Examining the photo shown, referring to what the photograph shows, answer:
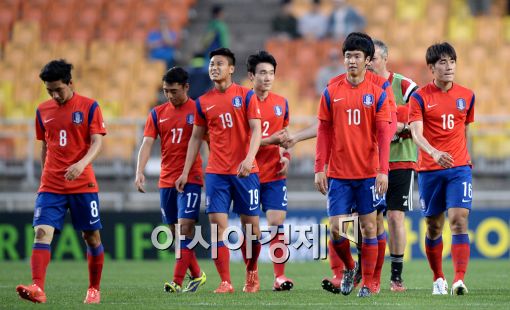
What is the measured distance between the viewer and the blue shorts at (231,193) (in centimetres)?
1166

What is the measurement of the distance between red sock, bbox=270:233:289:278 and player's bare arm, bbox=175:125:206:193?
1.35 m

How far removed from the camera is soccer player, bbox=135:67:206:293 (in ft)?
39.5

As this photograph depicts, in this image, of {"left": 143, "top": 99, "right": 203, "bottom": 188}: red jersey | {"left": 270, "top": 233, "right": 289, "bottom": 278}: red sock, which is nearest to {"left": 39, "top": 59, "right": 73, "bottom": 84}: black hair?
{"left": 143, "top": 99, "right": 203, "bottom": 188}: red jersey

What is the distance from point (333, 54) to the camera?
866 inches

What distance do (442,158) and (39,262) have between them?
12.7 ft

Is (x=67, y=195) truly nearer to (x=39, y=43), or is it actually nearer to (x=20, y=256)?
(x=20, y=256)

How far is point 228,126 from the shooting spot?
11727 millimetres

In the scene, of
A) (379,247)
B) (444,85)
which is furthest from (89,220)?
(444,85)

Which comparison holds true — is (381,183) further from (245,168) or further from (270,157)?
(270,157)

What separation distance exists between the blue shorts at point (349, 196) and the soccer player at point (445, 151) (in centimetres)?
70

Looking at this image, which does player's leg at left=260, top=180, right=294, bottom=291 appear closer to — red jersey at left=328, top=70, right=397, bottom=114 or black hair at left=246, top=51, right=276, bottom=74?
black hair at left=246, top=51, right=276, bottom=74

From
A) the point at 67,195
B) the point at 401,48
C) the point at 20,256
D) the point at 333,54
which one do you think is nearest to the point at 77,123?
the point at 67,195

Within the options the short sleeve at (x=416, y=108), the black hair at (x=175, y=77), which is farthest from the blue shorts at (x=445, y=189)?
the black hair at (x=175, y=77)

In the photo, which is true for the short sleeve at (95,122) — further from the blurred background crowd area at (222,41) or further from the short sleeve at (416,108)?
the blurred background crowd area at (222,41)
